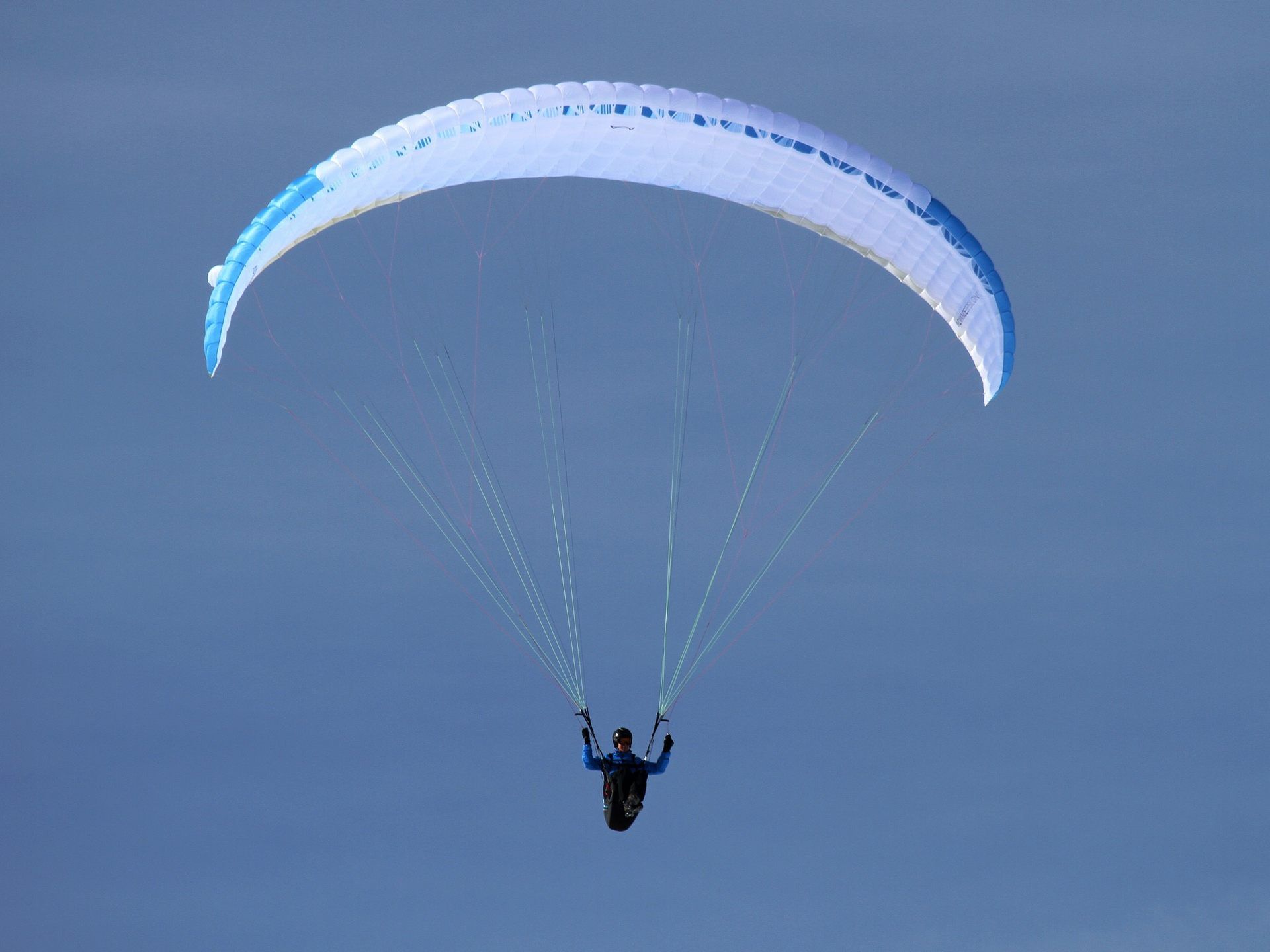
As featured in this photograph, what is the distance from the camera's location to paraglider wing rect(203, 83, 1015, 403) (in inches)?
928

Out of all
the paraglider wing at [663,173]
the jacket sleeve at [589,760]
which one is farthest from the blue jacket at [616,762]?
the paraglider wing at [663,173]

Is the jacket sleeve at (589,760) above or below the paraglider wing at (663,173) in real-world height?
below

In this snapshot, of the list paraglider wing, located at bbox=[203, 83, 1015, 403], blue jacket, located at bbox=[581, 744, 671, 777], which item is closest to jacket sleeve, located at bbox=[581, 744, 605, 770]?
blue jacket, located at bbox=[581, 744, 671, 777]

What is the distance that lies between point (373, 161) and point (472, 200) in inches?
2100

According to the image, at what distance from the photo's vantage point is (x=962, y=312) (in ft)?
84.2

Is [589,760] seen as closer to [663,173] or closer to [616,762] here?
[616,762]

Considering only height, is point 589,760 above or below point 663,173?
below

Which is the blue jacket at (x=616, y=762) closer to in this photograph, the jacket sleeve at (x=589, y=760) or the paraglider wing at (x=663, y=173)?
the jacket sleeve at (x=589, y=760)

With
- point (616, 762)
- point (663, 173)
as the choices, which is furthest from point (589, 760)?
point (663, 173)

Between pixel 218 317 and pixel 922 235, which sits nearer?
pixel 218 317

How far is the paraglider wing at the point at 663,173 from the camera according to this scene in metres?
23.6

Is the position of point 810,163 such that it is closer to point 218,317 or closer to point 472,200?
point 218,317

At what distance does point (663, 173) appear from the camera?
24.9 metres

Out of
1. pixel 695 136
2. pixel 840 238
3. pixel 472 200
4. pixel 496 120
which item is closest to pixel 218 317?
pixel 496 120
